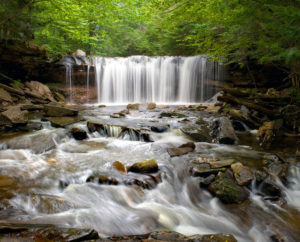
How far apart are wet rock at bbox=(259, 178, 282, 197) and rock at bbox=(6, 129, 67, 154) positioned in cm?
488

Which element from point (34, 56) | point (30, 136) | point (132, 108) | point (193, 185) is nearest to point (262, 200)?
point (193, 185)

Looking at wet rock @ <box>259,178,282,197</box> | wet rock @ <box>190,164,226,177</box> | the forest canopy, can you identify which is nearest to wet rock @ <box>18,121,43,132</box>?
the forest canopy

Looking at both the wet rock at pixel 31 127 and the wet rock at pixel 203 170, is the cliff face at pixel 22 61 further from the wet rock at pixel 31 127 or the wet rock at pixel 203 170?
the wet rock at pixel 203 170

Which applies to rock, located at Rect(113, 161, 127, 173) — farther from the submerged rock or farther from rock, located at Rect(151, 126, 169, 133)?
rock, located at Rect(151, 126, 169, 133)

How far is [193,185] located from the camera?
4113mm

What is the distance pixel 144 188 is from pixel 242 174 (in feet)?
6.21

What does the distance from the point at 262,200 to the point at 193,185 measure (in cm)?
118

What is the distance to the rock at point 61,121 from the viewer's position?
23.7 ft

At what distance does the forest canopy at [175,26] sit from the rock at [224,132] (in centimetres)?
215

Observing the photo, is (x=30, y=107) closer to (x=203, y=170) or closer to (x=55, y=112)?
(x=55, y=112)

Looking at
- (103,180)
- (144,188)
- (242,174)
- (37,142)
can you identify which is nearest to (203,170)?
(242,174)

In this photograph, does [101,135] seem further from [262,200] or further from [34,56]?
[34,56]

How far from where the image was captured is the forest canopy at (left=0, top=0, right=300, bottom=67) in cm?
407

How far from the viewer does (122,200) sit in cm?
351
